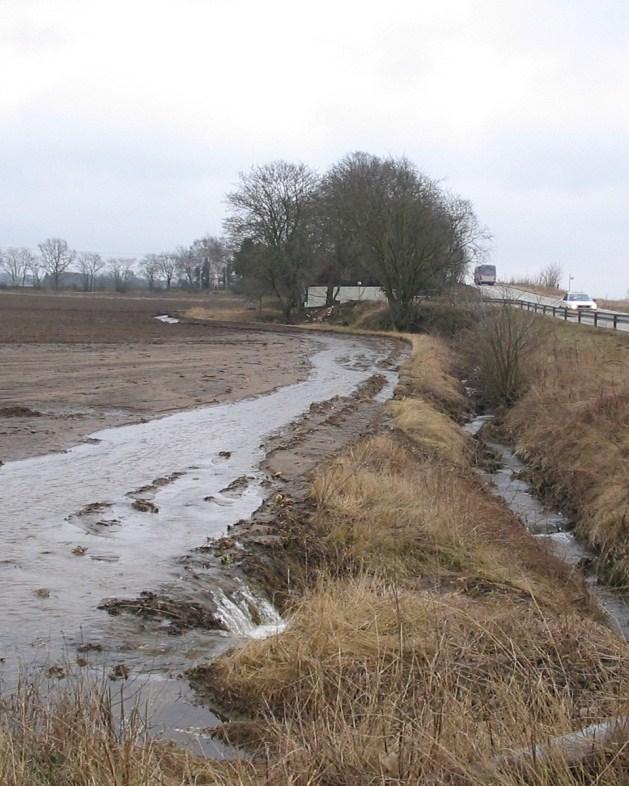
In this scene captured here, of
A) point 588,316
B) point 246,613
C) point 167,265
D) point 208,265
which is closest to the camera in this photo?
point 246,613

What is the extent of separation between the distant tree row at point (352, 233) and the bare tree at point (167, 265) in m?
112

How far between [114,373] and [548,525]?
21.6 m

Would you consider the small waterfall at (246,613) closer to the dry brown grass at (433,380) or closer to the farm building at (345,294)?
the dry brown grass at (433,380)

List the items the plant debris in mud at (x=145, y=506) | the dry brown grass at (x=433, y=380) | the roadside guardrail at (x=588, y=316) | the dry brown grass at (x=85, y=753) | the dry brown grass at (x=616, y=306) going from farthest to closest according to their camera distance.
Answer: the dry brown grass at (x=616, y=306), the roadside guardrail at (x=588, y=316), the dry brown grass at (x=433, y=380), the plant debris in mud at (x=145, y=506), the dry brown grass at (x=85, y=753)

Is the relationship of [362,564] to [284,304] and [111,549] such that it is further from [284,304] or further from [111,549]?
[284,304]

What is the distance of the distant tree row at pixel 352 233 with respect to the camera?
197 ft

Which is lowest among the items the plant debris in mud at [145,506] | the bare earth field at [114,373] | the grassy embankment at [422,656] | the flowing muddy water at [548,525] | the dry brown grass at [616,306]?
the bare earth field at [114,373]

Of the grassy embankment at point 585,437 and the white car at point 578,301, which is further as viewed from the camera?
the white car at point 578,301

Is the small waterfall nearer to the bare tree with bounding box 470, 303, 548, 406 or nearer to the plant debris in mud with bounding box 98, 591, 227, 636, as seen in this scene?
the plant debris in mud with bounding box 98, 591, 227, 636

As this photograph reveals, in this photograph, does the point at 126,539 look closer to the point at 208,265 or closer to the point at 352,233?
the point at 352,233

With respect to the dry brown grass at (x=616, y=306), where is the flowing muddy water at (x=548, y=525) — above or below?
below

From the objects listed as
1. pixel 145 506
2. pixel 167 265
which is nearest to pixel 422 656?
pixel 145 506

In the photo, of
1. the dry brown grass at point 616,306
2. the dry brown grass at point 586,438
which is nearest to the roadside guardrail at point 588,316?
the dry brown grass at point 586,438

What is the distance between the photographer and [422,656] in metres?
7.82
